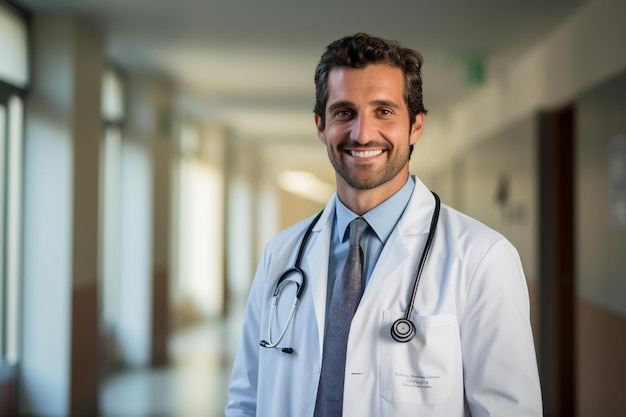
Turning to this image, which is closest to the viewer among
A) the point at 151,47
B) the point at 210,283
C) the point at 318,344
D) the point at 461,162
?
the point at 318,344

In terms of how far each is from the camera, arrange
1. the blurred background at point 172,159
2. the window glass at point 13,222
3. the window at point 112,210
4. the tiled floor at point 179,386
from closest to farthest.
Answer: the blurred background at point 172,159 < the window glass at point 13,222 < the tiled floor at point 179,386 < the window at point 112,210

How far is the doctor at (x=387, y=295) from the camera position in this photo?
1476mm

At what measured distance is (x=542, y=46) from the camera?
19.3 ft

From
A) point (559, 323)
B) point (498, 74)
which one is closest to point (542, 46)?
point (498, 74)

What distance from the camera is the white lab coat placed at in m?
1.45

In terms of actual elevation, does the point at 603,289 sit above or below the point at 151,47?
below

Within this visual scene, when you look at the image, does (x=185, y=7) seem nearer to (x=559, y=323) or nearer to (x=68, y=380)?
(x=68, y=380)

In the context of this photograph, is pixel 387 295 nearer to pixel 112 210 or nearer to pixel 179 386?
pixel 179 386

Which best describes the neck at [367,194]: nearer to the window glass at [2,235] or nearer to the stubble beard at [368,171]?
the stubble beard at [368,171]

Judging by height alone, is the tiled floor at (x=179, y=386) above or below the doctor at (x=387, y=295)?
below

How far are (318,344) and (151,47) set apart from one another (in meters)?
5.07

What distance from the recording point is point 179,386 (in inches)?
255

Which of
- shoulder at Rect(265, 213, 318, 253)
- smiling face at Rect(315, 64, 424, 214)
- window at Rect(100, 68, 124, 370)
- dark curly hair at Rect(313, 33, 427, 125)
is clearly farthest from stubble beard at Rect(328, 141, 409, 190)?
window at Rect(100, 68, 124, 370)

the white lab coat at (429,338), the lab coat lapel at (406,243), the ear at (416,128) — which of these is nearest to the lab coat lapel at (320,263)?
the white lab coat at (429,338)
